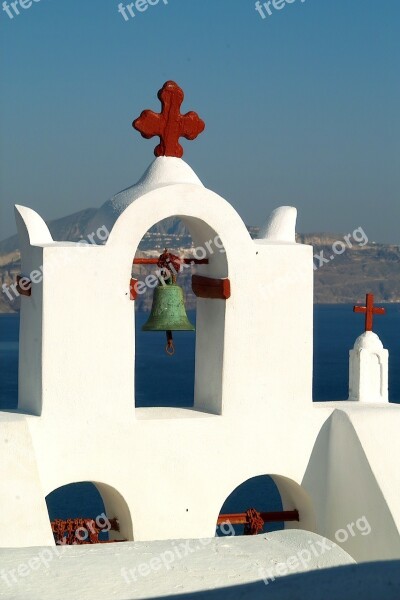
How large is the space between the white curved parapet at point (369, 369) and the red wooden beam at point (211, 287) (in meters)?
1.49

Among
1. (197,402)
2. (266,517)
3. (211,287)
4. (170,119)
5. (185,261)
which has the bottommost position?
(266,517)

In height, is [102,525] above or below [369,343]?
below

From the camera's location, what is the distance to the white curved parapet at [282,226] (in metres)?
9.33

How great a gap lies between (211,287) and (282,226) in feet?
2.77

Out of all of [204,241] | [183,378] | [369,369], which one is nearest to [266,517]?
[369,369]

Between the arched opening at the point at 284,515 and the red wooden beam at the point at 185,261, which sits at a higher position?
the red wooden beam at the point at 185,261

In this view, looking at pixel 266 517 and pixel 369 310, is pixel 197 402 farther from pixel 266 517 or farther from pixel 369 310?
pixel 369 310

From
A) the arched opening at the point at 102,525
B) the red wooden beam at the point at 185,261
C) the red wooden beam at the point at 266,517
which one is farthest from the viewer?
the red wooden beam at the point at 266,517

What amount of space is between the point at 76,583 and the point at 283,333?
15.1 ft

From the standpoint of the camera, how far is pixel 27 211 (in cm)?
884

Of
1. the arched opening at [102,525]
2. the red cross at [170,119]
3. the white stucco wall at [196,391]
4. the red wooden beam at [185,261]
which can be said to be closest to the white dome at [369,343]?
the white stucco wall at [196,391]

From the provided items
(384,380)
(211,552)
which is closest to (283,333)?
(384,380)

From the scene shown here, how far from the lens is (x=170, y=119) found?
884 centimetres

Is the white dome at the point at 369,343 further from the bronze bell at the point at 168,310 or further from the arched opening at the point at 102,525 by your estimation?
the arched opening at the point at 102,525
